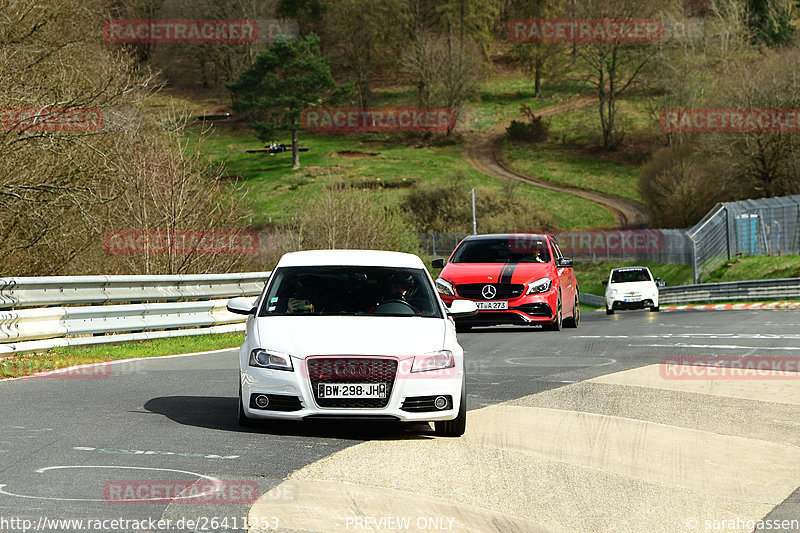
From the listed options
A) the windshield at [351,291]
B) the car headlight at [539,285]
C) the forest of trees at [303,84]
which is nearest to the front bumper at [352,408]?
the windshield at [351,291]

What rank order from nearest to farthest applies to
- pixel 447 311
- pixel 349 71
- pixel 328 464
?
pixel 328 464, pixel 447 311, pixel 349 71

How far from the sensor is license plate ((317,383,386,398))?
8.00 metres

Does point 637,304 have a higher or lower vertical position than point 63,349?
lower

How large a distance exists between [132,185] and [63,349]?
10.8 metres

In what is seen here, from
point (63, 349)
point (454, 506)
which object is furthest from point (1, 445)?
point (63, 349)

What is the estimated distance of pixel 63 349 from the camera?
1477cm

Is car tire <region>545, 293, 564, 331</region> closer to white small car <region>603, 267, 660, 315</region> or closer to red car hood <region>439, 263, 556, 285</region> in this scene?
red car hood <region>439, 263, 556, 285</region>

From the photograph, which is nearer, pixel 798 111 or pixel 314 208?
pixel 314 208

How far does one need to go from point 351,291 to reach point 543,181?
91.8m

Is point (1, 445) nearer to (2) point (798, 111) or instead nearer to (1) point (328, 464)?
(1) point (328, 464)

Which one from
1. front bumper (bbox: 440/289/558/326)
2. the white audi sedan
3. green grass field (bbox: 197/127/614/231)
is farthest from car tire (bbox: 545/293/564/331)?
green grass field (bbox: 197/127/614/231)

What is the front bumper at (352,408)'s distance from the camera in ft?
26.3

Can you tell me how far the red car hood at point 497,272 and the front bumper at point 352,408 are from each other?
10443mm

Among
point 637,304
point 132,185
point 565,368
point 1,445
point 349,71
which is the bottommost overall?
point 637,304
